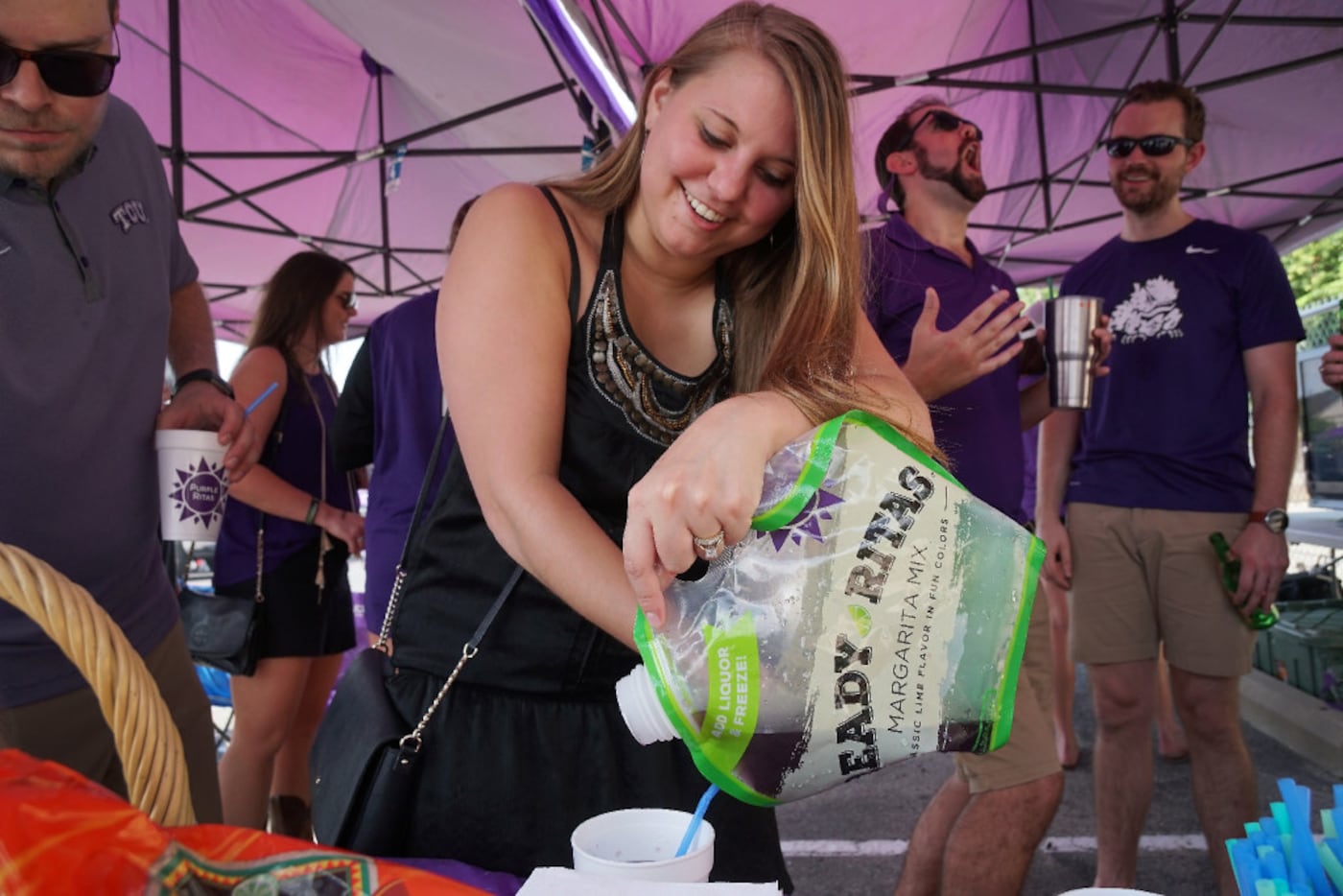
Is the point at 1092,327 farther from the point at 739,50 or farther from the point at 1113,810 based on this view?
the point at 739,50

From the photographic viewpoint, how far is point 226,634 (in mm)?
2709

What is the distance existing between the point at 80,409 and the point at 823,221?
3.54 ft

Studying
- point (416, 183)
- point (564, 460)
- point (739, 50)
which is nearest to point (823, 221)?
point (739, 50)

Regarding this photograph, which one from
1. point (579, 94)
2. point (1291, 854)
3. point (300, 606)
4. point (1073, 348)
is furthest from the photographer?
point (579, 94)

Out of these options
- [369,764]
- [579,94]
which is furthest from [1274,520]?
[579,94]

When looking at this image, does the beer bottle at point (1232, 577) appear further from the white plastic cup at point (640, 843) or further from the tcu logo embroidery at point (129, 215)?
the tcu logo embroidery at point (129, 215)

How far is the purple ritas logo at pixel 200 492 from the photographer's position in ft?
5.09

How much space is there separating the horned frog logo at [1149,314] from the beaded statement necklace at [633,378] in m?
2.09

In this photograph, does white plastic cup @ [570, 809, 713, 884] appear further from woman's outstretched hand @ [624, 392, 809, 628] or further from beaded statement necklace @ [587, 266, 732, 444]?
beaded statement necklace @ [587, 266, 732, 444]

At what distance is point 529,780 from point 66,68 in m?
1.07

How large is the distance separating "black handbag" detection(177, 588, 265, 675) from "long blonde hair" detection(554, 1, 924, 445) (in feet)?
6.47

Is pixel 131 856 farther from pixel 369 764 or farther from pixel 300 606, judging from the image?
pixel 300 606

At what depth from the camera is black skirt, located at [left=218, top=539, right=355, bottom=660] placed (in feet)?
9.18

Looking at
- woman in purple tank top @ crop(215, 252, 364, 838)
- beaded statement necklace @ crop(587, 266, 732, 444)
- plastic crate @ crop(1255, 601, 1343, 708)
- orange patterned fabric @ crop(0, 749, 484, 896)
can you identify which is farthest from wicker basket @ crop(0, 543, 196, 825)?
plastic crate @ crop(1255, 601, 1343, 708)
